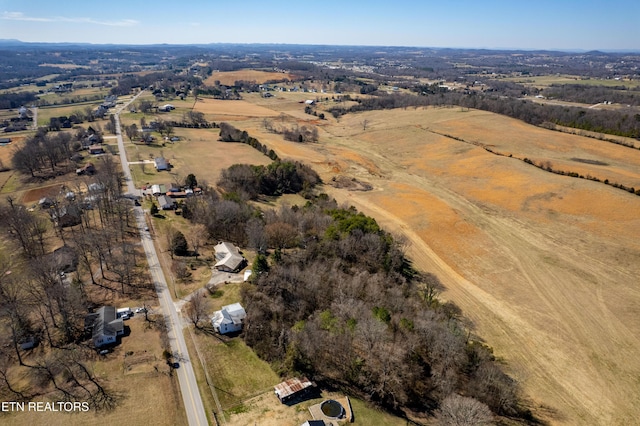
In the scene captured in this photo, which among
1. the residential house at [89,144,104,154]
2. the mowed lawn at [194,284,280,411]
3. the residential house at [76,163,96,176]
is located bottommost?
the mowed lawn at [194,284,280,411]

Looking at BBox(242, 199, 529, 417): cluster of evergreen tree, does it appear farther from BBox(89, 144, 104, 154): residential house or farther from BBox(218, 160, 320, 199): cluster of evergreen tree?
BBox(89, 144, 104, 154): residential house

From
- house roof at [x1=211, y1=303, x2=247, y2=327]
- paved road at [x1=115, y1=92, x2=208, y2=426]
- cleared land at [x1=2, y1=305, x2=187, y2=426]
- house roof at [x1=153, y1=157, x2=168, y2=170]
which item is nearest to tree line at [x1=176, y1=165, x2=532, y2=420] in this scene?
house roof at [x1=211, y1=303, x2=247, y2=327]

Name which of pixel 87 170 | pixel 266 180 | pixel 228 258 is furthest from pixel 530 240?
pixel 87 170

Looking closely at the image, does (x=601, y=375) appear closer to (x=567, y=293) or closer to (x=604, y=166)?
(x=567, y=293)

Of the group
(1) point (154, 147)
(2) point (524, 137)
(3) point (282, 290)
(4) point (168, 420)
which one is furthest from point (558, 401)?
(1) point (154, 147)

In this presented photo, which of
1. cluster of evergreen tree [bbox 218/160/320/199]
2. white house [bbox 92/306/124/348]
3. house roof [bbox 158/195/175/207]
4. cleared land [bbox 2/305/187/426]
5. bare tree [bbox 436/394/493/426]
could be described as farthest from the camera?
cluster of evergreen tree [bbox 218/160/320/199]

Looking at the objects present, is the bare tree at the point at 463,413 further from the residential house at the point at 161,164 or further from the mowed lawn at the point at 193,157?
the residential house at the point at 161,164

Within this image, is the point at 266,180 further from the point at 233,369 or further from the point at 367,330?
the point at 367,330

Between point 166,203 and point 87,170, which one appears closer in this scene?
point 166,203
